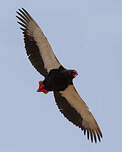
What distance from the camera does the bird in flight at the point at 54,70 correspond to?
15.1 meters

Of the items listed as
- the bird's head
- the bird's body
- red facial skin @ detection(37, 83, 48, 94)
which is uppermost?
the bird's head

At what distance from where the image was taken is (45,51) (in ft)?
49.9

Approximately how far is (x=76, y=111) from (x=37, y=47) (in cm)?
321

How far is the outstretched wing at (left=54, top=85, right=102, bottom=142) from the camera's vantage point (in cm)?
1523

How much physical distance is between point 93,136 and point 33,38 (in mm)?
4878

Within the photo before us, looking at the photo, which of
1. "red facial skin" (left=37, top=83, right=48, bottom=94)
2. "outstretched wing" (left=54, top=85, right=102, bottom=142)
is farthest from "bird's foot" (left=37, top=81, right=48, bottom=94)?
"outstretched wing" (left=54, top=85, right=102, bottom=142)

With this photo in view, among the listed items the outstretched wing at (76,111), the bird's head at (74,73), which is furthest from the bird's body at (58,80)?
the outstretched wing at (76,111)

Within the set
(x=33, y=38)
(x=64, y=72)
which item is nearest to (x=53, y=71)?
(x=64, y=72)

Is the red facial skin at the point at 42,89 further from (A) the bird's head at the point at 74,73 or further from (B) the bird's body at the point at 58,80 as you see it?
(A) the bird's head at the point at 74,73

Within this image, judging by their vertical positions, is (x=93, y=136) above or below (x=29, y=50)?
below

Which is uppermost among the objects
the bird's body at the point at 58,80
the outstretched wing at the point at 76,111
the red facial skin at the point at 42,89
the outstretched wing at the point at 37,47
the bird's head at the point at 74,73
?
the outstretched wing at the point at 37,47

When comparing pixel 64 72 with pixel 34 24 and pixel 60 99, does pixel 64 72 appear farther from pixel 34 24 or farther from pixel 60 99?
pixel 34 24

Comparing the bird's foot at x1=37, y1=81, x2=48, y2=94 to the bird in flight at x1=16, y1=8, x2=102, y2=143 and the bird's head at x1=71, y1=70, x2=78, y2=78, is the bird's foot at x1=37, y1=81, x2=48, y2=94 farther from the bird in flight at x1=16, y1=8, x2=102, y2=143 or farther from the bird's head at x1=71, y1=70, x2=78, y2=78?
the bird's head at x1=71, y1=70, x2=78, y2=78

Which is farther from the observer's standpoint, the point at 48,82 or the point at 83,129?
the point at 83,129
